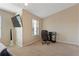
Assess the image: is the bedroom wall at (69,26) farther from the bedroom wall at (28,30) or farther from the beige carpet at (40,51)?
the bedroom wall at (28,30)

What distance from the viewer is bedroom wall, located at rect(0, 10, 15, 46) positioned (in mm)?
2020

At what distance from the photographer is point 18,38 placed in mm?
2309

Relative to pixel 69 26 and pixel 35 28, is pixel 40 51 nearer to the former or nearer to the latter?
pixel 35 28

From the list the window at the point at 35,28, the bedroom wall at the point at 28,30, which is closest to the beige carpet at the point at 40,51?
the bedroom wall at the point at 28,30

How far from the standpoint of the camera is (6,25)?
210 centimetres

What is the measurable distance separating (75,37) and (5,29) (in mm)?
3738

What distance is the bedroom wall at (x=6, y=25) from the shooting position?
6.63 feet

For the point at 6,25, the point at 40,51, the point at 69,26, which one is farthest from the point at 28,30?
the point at 69,26

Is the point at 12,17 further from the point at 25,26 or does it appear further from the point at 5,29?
the point at 25,26

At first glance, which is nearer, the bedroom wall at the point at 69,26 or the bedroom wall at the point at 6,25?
the bedroom wall at the point at 6,25

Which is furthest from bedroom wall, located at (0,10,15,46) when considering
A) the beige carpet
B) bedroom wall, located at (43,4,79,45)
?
bedroom wall, located at (43,4,79,45)

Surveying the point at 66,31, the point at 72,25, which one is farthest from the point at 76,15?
the point at 66,31

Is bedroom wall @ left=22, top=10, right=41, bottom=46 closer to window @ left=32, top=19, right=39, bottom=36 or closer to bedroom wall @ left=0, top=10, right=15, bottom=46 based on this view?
window @ left=32, top=19, right=39, bottom=36

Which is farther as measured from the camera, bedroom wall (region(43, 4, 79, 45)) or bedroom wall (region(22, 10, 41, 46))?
bedroom wall (region(43, 4, 79, 45))
